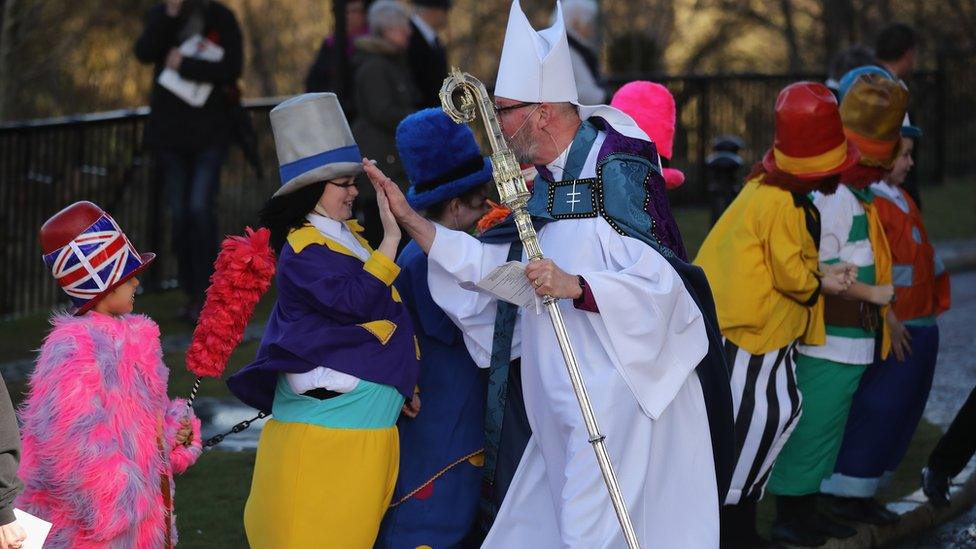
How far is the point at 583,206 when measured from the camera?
4.88m

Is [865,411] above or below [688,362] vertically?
below

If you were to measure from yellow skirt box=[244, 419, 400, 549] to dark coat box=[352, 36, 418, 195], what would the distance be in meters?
4.71

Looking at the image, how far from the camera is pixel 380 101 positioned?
31.3 feet

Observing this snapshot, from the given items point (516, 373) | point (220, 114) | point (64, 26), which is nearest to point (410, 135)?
point (516, 373)

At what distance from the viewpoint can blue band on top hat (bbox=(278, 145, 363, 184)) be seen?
496 cm

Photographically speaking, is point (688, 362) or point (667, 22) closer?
point (688, 362)

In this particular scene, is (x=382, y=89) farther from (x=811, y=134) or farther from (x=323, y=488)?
(x=323, y=488)

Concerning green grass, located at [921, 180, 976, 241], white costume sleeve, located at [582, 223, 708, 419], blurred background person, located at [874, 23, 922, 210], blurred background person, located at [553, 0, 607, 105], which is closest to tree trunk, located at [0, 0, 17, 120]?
blurred background person, located at [553, 0, 607, 105]

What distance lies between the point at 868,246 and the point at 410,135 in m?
2.18

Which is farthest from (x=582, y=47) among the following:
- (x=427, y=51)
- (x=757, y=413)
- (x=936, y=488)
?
(x=757, y=413)

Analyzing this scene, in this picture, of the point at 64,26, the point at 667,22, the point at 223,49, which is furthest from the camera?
the point at 667,22

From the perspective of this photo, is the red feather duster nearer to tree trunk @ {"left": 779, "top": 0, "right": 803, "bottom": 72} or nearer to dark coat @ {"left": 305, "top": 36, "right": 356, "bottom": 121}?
dark coat @ {"left": 305, "top": 36, "right": 356, "bottom": 121}

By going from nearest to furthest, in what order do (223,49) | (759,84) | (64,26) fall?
1. (223,49)
2. (759,84)
3. (64,26)

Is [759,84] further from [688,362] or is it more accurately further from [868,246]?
[688,362]
